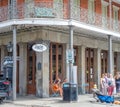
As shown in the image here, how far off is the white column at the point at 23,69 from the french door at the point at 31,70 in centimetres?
21

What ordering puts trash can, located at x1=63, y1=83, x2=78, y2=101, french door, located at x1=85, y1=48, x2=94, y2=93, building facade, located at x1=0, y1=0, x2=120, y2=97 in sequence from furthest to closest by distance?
french door, located at x1=85, y1=48, x2=94, y2=93, building facade, located at x1=0, y1=0, x2=120, y2=97, trash can, located at x1=63, y1=83, x2=78, y2=101

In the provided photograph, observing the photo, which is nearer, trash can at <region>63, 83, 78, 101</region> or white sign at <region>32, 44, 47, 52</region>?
trash can at <region>63, 83, 78, 101</region>

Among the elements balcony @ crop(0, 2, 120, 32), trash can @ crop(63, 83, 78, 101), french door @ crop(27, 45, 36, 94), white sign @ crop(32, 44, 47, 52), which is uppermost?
balcony @ crop(0, 2, 120, 32)

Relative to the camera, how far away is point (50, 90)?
76.7 ft

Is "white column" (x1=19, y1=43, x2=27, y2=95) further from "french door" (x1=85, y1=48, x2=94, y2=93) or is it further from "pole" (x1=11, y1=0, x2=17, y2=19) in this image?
"french door" (x1=85, y1=48, x2=94, y2=93)

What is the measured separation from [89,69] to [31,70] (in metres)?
5.32

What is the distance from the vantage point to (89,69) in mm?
27562

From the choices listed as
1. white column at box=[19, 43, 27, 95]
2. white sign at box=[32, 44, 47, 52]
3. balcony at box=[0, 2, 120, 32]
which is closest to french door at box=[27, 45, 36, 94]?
white column at box=[19, 43, 27, 95]

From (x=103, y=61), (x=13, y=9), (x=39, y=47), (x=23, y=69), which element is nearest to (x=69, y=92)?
(x=39, y=47)

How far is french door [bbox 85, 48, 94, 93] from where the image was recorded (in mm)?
27141

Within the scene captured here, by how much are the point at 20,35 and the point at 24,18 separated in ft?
10.7

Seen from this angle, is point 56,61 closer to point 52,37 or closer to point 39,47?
point 52,37

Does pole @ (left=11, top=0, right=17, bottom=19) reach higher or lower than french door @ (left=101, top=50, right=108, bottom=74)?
higher

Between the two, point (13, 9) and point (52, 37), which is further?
point (52, 37)
